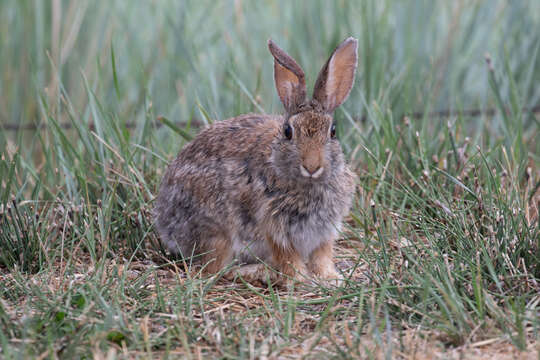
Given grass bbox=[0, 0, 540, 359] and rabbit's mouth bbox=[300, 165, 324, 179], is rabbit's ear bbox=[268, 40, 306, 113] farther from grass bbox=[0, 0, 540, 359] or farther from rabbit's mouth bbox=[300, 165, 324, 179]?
grass bbox=[0, 0, 540, 359]

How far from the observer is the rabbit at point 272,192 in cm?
354

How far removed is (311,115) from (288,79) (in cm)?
35

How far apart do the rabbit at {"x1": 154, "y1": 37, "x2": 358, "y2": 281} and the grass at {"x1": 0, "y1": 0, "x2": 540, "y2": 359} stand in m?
0.16

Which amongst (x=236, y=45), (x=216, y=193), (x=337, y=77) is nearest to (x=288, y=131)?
(x=337, y=77)

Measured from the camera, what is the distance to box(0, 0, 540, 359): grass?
2.64 metres

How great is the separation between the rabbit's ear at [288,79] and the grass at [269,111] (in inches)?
23.9

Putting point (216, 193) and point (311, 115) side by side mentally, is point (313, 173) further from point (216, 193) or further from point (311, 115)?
point (216, 193)

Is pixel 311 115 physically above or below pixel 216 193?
above

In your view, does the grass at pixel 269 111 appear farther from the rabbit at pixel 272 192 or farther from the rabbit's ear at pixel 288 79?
the rabbit's ear at pixel 288 79

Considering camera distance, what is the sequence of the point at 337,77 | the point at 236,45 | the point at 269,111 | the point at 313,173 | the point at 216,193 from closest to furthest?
1. the point at 313,173
2. the point at 337,77
3. the point at 216,193
4. the point at 269,111
5. the point at 236,45

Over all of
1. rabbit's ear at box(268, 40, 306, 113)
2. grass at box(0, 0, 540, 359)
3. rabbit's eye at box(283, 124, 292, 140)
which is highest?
rabbit's ear at box(268, 40, 306, 113)

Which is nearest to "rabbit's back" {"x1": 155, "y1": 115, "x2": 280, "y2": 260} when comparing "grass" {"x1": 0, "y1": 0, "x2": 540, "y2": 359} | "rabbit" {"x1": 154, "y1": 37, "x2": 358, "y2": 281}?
"rabbit" {"x1": 154, "y1": 37, "x2": 358, "y2": 281}

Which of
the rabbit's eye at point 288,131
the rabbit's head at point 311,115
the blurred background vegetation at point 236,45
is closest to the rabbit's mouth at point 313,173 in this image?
the rabbit's head at point 311,115

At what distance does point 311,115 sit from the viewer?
3438 millimetres
